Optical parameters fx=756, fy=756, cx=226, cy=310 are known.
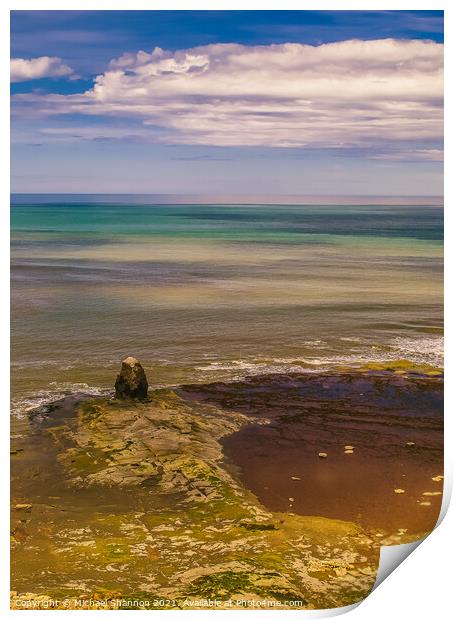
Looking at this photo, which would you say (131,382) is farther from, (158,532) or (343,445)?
(158,532)

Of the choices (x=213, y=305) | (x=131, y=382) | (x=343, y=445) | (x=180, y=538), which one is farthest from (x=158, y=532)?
(x=213, y=305)

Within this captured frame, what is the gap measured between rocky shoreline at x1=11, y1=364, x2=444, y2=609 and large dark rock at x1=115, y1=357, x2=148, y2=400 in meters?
A: 0.71

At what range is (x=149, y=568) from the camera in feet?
23.4

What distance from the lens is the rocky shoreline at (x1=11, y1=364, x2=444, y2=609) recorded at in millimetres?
6906

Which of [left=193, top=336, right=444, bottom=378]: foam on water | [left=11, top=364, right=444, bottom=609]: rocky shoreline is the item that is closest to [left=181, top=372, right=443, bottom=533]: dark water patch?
[left=11, top=364, right=444, bottom=609]: rocky shoreline

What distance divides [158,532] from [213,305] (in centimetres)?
1111

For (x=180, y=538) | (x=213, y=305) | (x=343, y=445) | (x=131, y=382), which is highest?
(x=213, y=305)

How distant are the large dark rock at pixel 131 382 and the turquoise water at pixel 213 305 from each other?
1.08 m

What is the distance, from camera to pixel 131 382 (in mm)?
10984

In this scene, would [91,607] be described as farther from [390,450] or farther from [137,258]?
[137,258]

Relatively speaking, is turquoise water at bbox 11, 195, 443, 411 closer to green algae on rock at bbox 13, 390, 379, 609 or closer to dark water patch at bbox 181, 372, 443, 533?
dark water patch at bbox 181, 372, 443, 533

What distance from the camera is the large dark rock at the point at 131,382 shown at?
10.9 m

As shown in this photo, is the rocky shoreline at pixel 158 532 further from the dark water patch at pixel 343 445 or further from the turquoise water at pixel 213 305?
the turquoise water at pixel 213 305
